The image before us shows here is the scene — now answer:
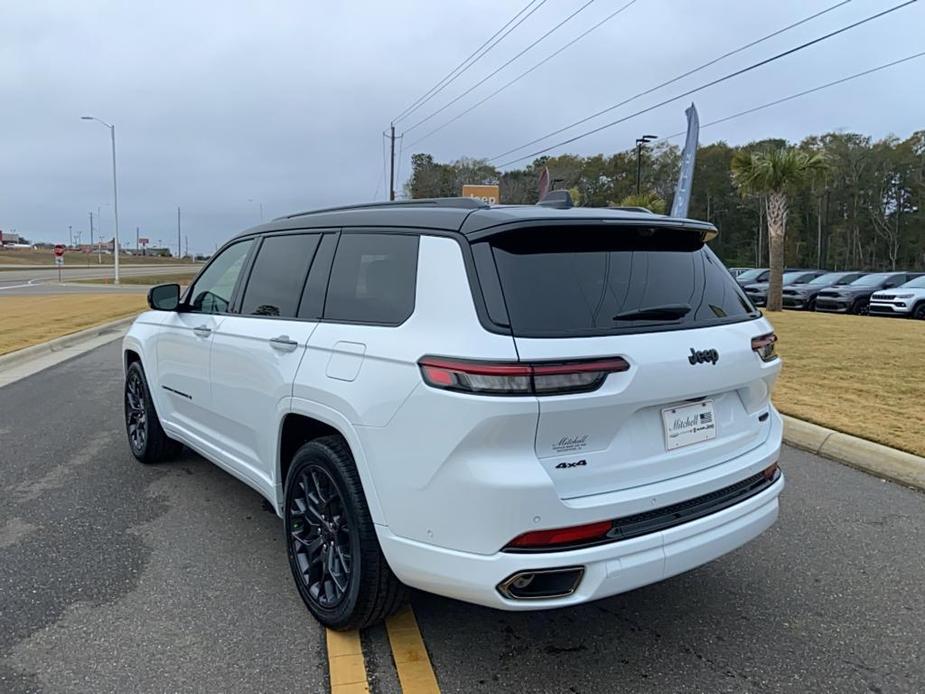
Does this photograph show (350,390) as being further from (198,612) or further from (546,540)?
(198,612)

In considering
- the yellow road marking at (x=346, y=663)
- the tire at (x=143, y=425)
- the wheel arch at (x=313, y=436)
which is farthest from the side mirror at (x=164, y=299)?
the yellow road marking at (x=346, y=663)

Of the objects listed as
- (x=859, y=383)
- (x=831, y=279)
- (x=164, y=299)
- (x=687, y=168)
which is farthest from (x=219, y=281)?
(x=831, y=279)

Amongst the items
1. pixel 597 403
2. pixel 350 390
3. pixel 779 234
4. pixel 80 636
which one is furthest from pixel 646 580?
pixel 779 234

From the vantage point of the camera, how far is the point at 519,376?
2.40 meters

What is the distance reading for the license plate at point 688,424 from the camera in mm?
2748

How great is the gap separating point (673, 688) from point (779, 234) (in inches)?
997

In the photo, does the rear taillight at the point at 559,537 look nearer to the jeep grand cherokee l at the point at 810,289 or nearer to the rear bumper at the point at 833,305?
the rear bumper at the point at 833,305

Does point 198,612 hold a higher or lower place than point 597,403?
lower

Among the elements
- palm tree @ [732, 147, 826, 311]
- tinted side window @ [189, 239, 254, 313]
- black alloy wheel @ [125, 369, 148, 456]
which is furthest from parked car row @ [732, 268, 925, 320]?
tinted side window @ [189, 239, 254, 313]

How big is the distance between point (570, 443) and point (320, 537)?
4.49ft

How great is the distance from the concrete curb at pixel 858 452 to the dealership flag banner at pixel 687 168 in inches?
504

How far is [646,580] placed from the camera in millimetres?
2617

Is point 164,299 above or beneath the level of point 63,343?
above

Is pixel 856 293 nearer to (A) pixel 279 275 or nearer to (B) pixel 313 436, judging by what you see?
(A) pixel 279 275
